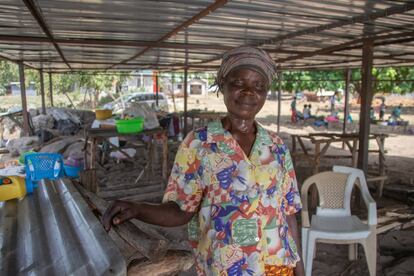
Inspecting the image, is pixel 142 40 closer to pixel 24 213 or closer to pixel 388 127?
pixel 24 213

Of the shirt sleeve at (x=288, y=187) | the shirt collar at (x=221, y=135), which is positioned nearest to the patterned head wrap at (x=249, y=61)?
the shirt collar at (x=221, y=135)

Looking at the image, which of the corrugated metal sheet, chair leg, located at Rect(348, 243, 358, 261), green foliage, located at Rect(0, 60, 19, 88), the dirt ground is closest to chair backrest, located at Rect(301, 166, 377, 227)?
chair leg, located at Rect(348, 243, 358, 261)

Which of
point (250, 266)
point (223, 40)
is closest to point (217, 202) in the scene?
point (250, 266)

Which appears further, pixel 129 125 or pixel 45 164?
pixel 129 125

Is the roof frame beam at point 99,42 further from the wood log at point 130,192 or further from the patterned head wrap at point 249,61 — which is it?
the patterned head wrap at point 249,61

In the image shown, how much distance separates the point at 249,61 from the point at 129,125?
156 inches

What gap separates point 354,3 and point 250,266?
2.37 metres

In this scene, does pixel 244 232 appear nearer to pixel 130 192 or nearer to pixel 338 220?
pixel 338 220

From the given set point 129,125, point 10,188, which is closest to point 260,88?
point 10,188

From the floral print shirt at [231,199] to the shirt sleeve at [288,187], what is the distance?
3cm

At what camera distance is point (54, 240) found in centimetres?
148

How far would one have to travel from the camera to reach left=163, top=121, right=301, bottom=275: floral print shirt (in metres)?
1.34

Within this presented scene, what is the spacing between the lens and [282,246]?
1438 millimetres

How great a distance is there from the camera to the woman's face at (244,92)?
142cm
